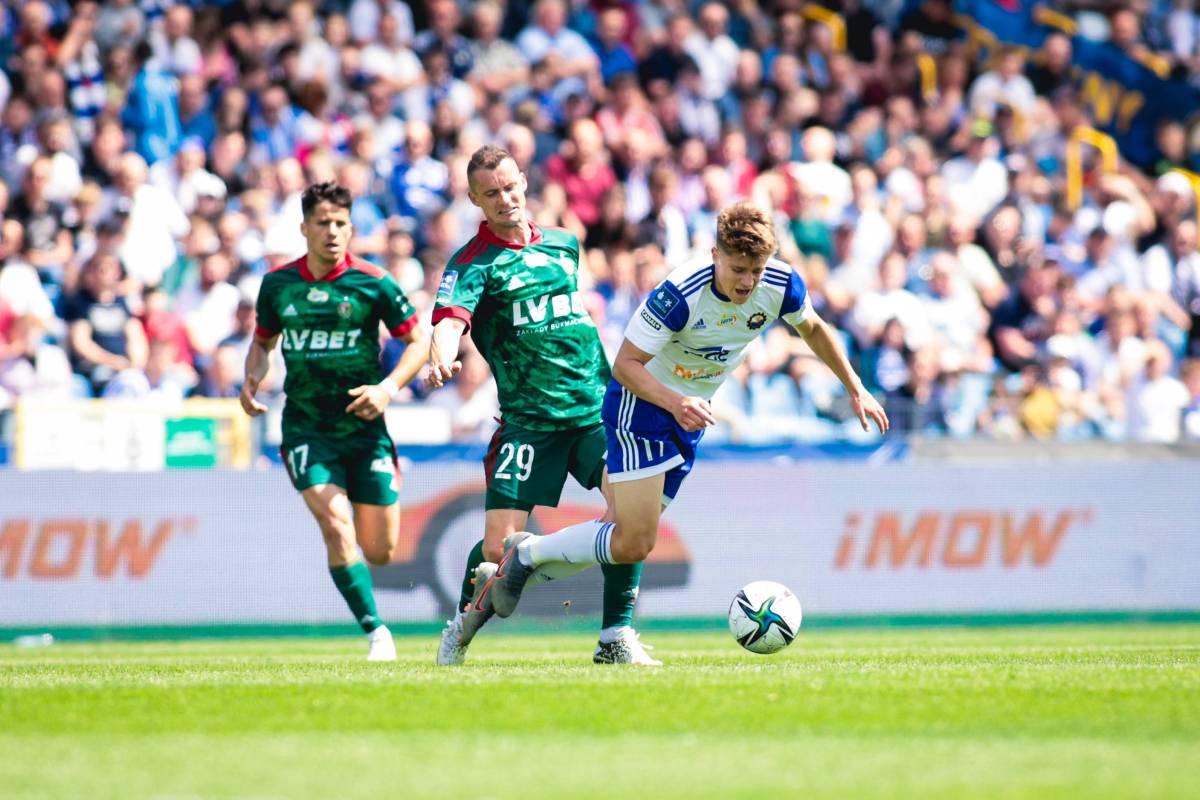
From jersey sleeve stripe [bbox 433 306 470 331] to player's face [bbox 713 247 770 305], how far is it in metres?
1.42

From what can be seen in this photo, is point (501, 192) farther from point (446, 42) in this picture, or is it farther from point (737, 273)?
point (446, 42)

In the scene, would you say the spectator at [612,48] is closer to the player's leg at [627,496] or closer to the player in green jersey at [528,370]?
the player in green jersey at [528,370]

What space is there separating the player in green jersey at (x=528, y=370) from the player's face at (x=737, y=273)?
139 cm

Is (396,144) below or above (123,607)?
above

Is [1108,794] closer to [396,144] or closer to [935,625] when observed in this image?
[935,625]

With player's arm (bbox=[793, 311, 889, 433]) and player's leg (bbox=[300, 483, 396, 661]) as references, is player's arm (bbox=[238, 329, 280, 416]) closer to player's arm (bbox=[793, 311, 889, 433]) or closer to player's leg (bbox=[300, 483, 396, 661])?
player's leg (bbox=[300, 483, 396, 661])

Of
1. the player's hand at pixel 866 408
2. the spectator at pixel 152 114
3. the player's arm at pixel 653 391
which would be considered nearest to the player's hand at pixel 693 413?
the player's arm at pixel 653 391

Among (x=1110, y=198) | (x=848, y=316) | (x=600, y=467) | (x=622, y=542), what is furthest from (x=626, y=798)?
(x=1110, y=198)

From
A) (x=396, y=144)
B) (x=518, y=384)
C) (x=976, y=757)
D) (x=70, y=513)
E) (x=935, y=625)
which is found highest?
(x=396, y=144)

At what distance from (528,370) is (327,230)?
169 cm

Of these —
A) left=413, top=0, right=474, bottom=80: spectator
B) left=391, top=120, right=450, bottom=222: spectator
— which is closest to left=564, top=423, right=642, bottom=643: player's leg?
left=391, top=120, right=450, bottom=222: spectator

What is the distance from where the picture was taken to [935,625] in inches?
616

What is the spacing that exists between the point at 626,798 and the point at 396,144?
47.1 ft

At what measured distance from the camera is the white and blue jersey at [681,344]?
8.45 m
